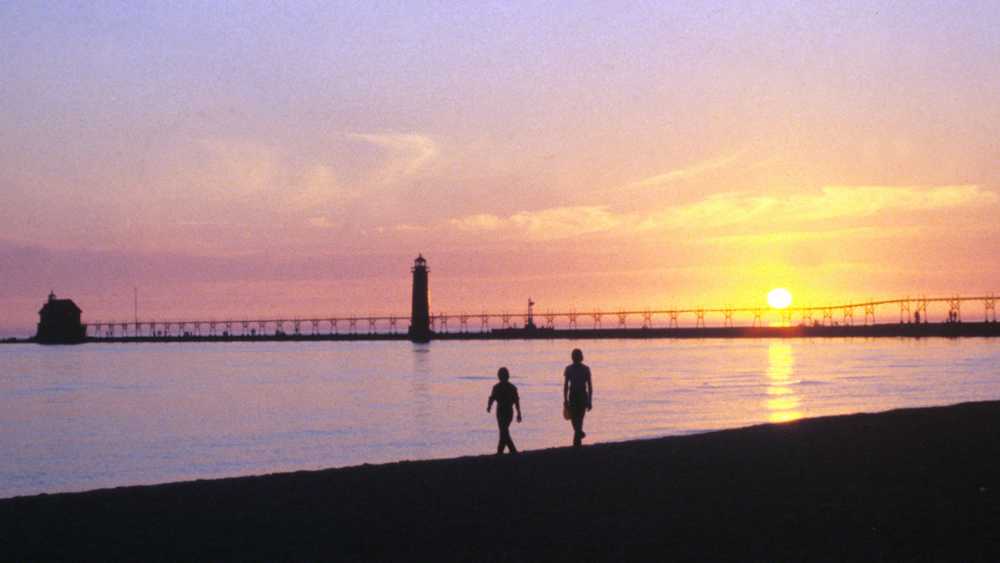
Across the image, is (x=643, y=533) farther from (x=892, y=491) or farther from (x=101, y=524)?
(x=101, y=524)

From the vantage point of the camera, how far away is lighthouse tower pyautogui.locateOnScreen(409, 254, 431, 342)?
170m

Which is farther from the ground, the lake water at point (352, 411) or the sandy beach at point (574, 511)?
the sandy beach at point (574, 511)

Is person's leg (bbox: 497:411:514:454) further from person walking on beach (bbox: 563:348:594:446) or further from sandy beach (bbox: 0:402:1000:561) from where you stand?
sandy beach (bbox: 0:402:1000:561)

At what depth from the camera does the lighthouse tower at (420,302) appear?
170m

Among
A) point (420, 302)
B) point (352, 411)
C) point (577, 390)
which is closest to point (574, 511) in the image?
point (577, 390)

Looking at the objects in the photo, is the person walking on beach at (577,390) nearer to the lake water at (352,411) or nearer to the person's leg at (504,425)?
the person's leg at (504,425)

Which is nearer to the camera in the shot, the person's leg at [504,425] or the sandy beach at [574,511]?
the sandy beach at [574,511]

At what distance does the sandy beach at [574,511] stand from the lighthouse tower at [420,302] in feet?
502

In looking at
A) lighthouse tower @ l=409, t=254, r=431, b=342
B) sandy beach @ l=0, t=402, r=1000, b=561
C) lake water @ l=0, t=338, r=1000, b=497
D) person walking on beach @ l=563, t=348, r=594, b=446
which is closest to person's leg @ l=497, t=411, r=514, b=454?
person walking on beach @ l=563, t=348, r=594, b=446

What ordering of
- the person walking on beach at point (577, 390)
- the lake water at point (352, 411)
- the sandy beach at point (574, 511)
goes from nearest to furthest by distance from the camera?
the sandy beach at point (574, 511) → the person walking on beach at point (577, 390) → the lake water at point (352, 411)

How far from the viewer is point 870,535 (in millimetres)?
10617

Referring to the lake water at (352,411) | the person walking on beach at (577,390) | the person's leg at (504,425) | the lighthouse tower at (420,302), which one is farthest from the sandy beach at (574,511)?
the lighthouse tower at (420,302)

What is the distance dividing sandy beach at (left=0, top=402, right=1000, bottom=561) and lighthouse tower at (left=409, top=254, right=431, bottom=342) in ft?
502

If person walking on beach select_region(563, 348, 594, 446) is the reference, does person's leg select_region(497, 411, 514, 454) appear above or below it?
below
